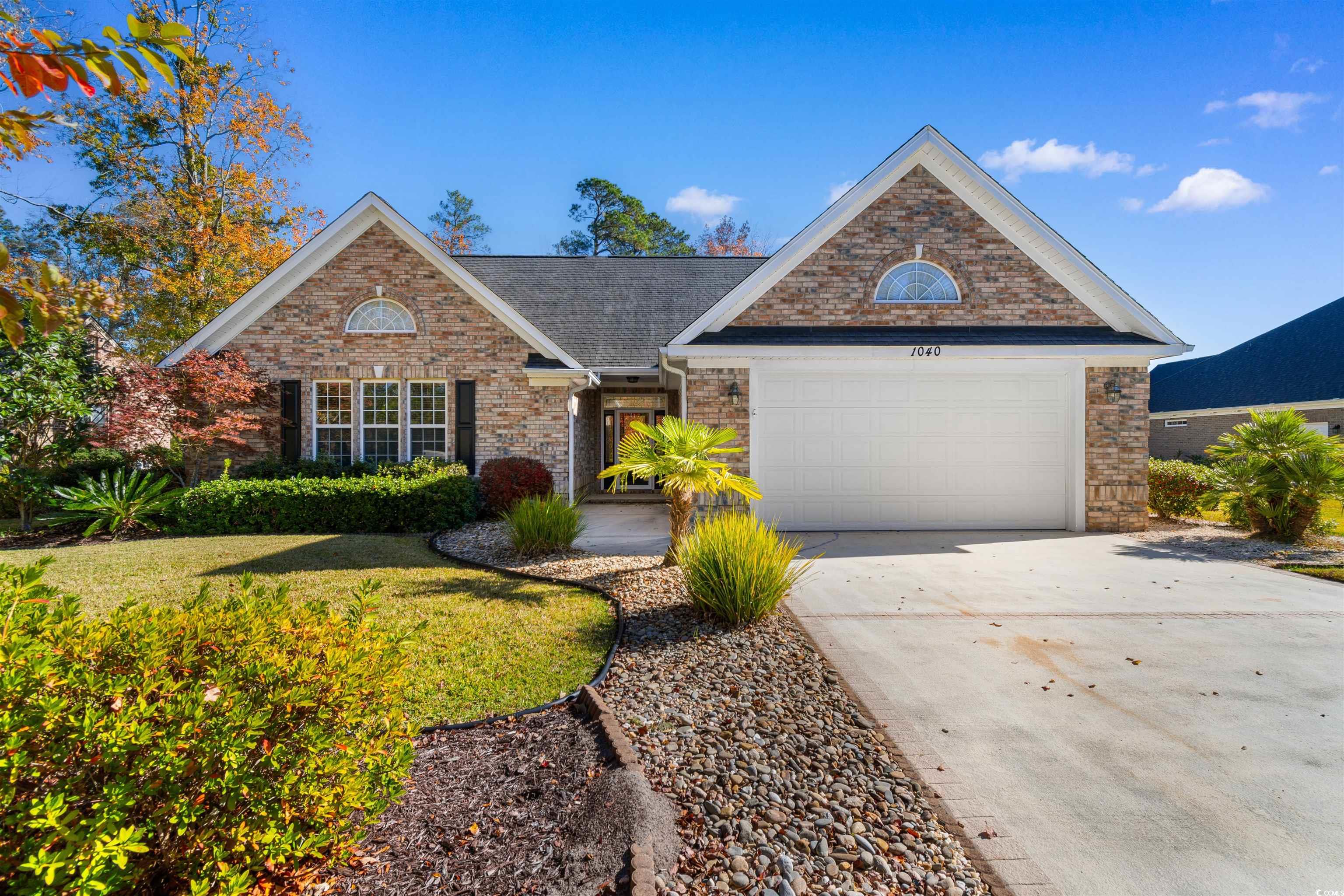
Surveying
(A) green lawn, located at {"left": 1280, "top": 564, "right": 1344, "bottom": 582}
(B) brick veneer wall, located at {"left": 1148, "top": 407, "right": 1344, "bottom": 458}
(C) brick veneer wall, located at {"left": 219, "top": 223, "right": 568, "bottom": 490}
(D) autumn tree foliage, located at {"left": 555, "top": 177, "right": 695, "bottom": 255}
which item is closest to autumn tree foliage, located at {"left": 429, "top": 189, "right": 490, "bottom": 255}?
(D) autumn tree foliage, located at {"left": 555, "top": 177, "right": 695, "bottom": 255}

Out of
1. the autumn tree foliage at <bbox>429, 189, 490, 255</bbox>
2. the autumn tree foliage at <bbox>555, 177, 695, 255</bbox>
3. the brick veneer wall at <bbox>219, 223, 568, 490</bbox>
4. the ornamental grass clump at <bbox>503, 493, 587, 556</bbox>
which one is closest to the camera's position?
the ornamental grass clump at <bbox>503, 493, 587, 556</bbox>

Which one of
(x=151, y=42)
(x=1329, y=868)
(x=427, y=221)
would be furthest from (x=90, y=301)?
(x=427, y=221)

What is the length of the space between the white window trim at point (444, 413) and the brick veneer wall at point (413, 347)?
0.05 metres

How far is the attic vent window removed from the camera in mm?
10492

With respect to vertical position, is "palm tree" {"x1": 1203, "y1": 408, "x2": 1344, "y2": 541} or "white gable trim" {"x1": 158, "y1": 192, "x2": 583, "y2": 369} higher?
"white gable trim" {"x1": 158, "y1": 192, "x2": 583, "y2": 369}

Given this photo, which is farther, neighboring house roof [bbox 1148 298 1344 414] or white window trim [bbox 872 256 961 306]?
neighboring house roof [bbox 1148 298 1344 414]

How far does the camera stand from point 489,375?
40.6 feet

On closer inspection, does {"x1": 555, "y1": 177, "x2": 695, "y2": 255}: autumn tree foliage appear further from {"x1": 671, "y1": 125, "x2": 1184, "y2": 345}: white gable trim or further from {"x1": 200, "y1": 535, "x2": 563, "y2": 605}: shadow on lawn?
{"x1": 200, "y1": 535, "x2": 563, "y2": 605}: shadow on lawn

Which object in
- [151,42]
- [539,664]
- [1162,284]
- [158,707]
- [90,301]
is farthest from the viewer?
[1162,284]

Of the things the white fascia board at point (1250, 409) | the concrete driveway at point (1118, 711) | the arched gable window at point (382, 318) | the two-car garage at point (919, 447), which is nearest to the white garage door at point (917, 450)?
the two-car garage at point (919, 447)

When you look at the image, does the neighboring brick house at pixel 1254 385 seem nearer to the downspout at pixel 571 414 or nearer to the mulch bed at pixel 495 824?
the downspout at pixel 571 414

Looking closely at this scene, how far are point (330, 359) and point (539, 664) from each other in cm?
1032

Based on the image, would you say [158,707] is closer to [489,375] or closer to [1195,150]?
[489,375]

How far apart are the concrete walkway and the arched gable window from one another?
542 centimetres
